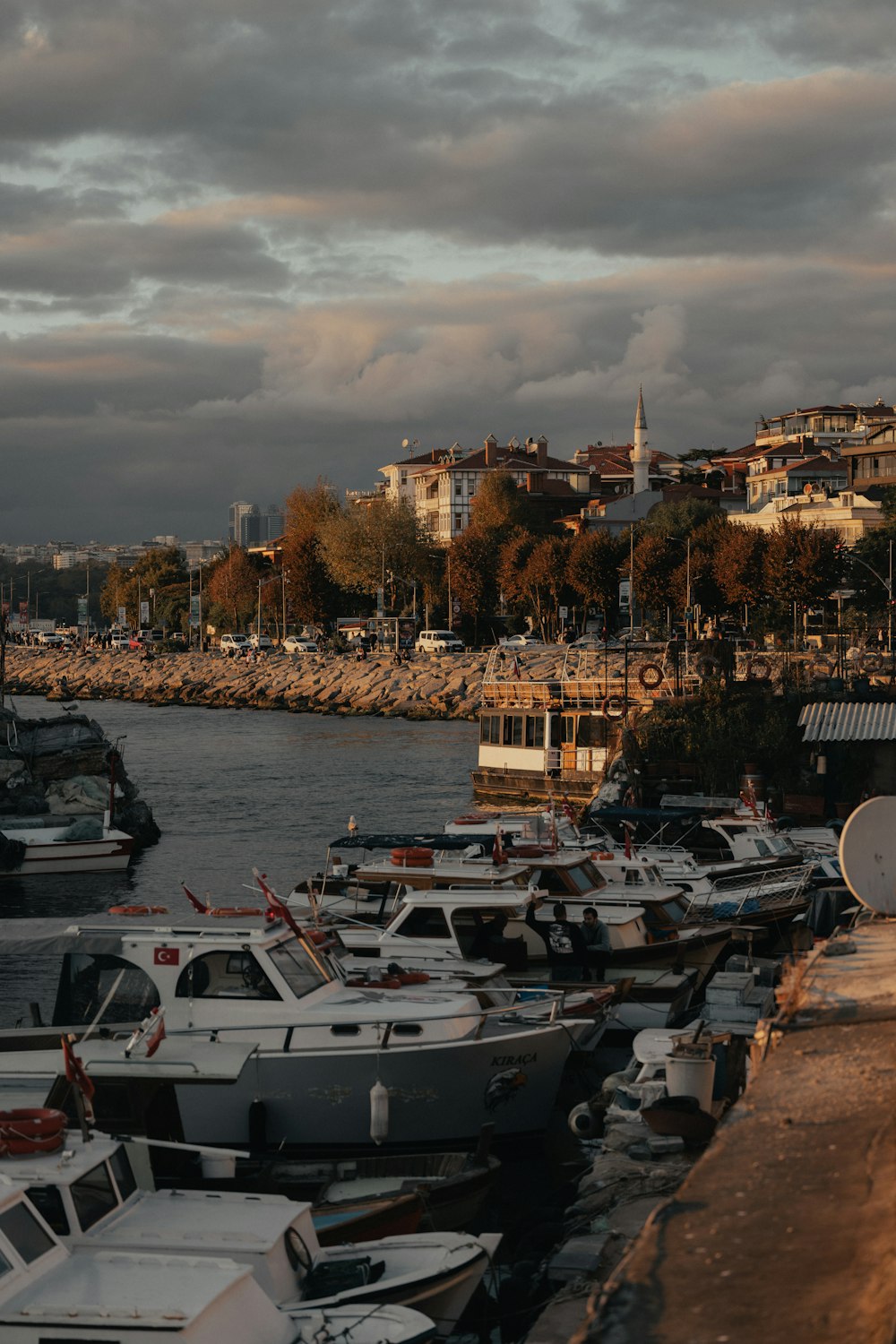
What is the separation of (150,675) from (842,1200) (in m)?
117

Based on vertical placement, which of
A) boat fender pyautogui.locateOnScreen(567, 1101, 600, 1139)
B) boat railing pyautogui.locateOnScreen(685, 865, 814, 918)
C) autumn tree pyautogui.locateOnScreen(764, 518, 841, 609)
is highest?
autumn tree pyautogui.locateOnScreen(764, 518, 841, 609)

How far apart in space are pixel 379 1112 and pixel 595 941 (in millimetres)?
7603

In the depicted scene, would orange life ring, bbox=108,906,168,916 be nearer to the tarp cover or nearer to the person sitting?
the tarp cover

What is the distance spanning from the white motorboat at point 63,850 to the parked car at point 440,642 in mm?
68023

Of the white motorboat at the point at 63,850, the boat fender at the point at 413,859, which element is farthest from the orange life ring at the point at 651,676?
the boat fender at the point at 413,859

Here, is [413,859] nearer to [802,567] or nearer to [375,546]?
[802,567]

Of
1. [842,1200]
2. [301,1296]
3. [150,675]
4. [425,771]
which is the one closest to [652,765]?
[425,771]

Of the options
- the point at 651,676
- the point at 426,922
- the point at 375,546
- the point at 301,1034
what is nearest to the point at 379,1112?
the point at 301,1034

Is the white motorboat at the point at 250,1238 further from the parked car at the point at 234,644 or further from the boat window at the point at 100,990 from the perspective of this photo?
the parked car at the point at 234,644

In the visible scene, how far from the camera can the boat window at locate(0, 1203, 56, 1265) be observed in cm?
905

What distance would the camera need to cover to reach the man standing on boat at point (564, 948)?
69.7 ft

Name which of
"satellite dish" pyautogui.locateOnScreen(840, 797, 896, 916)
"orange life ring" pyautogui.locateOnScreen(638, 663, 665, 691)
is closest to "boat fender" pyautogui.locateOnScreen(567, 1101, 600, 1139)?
"satellite dish" pyautogui.locateOnScreen(840, 797, 896, 916)

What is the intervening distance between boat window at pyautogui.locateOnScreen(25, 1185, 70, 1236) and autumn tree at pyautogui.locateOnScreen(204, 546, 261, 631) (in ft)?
471

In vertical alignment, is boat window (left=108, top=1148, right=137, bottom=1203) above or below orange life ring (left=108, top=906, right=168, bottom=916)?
below
